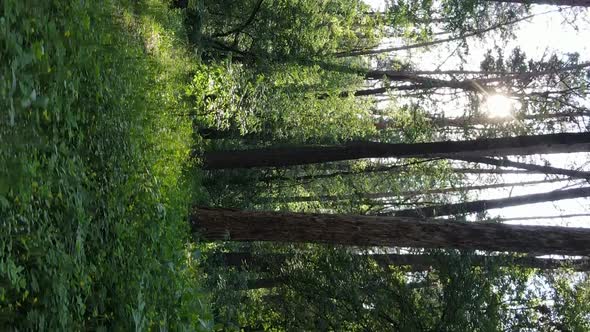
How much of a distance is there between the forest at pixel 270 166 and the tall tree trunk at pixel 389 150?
4 cm

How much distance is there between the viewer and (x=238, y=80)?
510 inches

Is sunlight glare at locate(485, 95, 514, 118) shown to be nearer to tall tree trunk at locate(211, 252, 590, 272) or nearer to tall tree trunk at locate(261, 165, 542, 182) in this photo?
tall tree trunk at locate(261, 165, 542, 182)

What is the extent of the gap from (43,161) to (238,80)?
8491mm

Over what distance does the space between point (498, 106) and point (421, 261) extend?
5636 mm

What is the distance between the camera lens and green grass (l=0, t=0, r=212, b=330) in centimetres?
421

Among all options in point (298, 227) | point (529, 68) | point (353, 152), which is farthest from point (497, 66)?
point (298, 227)

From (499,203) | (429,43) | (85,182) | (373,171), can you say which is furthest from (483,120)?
(85,182)

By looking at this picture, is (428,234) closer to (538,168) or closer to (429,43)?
(538,168)

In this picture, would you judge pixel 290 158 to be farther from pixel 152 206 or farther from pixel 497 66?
pixel 497 66

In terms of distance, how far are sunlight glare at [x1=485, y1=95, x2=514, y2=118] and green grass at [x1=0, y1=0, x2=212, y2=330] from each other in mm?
9366

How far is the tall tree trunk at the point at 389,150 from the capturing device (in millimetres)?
10789

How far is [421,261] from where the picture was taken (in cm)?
1193

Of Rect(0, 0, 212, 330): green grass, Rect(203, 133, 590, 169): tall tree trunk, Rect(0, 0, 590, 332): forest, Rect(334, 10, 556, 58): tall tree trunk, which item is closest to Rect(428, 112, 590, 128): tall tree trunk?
Rect(0, 0, 590, 332): forest

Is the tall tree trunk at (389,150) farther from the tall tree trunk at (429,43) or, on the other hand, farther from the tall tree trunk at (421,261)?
the tall tree trunk at (429,43)
